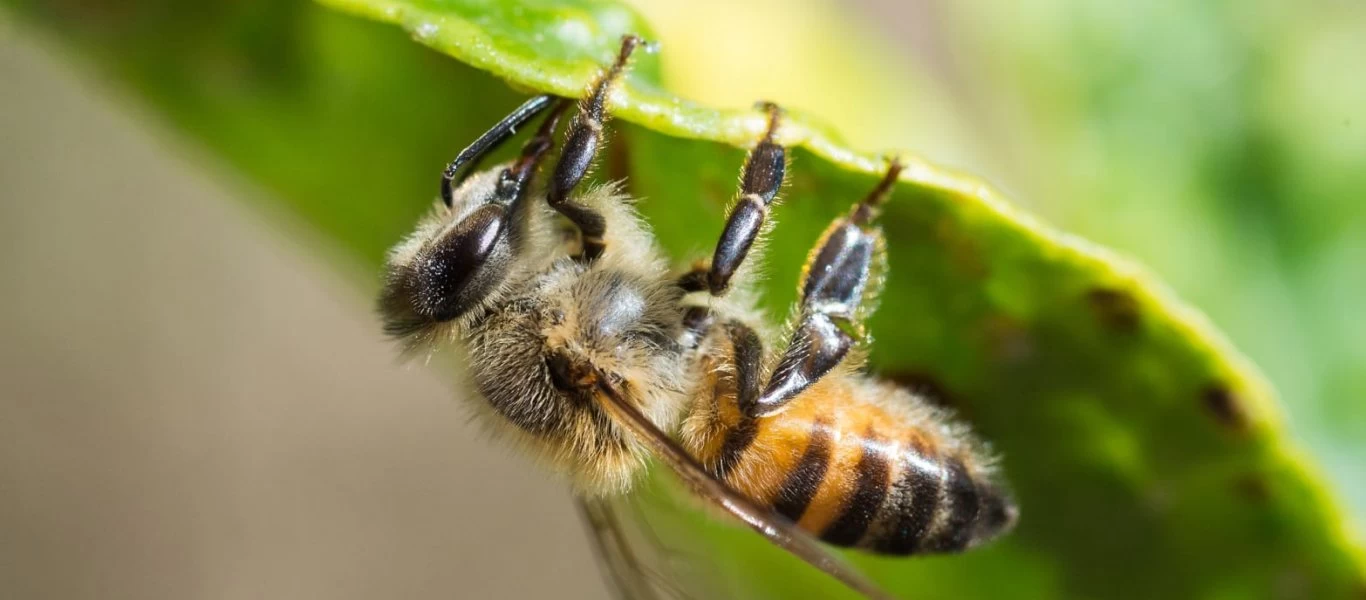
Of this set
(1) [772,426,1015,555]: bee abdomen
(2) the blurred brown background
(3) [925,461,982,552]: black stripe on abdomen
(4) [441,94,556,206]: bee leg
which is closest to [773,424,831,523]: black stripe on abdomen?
(1) [772,426,1015,555]: bee abdomen

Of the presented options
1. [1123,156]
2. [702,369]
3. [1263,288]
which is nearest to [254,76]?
[702,369]

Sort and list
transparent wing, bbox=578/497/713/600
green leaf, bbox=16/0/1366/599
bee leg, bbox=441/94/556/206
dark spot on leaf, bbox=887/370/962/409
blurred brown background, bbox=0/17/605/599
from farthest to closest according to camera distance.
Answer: blurred brown background, bbox=0/17/605/599, transparent wing, bbox=578/497/713/600, dark spot on leaf, bbox=887/370/962/409, bee leg, bbox=441/94/556/206, green leaf, bbox=16/0/1366/599

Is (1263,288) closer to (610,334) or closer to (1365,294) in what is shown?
(1365,294)

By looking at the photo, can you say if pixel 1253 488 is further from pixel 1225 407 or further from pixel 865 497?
pixel 865 497

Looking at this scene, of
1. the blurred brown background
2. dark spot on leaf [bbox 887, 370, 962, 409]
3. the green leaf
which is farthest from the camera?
the blurred brown background

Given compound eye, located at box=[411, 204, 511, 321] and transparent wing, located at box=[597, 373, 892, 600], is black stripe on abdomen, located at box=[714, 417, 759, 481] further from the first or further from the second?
compound eye, located at box=[411, 204, 511, 321]

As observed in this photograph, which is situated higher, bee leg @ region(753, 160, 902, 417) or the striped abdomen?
bee leg @ region(753, 160, 902, 417)

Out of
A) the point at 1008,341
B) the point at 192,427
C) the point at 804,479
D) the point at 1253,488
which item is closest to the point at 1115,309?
the point at 1008,341

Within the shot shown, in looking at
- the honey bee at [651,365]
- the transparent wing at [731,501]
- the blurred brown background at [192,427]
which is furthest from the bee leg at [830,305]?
the blurred brown background at [192,427]
